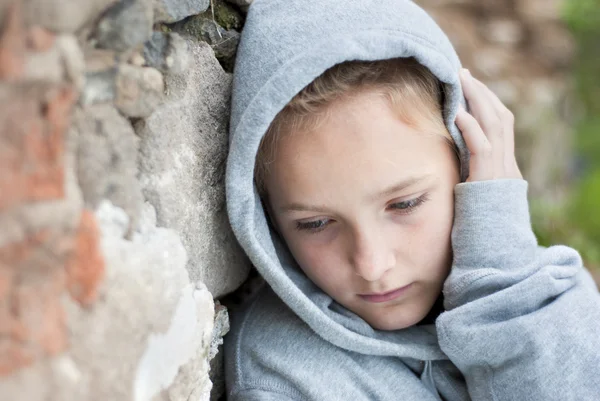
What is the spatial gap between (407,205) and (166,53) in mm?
656

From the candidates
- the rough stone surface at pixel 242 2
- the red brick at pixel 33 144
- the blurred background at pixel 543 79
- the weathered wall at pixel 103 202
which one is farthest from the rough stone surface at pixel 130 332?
the blurred background at pixel 543 79

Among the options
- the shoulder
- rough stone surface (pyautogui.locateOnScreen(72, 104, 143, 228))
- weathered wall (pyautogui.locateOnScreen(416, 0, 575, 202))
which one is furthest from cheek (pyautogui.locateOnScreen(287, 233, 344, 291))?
weathered wall (pyautogui.locateOnScreen(416, 0, 575, 202))

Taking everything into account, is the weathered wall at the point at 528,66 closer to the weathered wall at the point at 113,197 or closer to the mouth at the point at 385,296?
the mouth at the point at 385,296

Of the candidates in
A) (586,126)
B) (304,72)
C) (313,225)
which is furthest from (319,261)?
(586,126)

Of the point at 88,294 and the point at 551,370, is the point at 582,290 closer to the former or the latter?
the point at 551,370

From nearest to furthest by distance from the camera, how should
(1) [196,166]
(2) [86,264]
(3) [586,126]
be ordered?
1. (2) [86,264]
2. (1) [196,166]
3. (3) [586,126]

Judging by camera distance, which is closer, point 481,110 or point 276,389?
point 276,389

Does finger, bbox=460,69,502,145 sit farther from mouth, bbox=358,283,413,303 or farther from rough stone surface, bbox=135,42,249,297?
rough stone surface, bbox=135,42,249,297

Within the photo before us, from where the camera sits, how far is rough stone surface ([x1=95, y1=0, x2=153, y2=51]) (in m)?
1.00

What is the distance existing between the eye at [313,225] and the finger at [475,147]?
40 cm

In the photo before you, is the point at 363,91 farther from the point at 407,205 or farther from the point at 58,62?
the point at 58,62

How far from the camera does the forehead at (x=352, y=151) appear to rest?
4.89 ft

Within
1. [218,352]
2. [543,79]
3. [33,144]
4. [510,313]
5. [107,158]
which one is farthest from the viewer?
[543,79]

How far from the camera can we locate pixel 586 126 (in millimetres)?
7004
